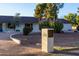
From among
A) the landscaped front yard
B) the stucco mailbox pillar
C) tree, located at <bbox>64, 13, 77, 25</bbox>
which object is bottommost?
the landscaped front yard

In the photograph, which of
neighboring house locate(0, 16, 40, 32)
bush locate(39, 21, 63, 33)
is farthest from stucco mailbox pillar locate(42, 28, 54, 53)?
bush locate(39, 21, 63, 33)

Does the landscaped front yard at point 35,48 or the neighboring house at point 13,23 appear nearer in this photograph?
the landscaped front yard at point 35,48

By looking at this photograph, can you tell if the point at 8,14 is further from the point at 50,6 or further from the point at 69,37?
the point at 69,37

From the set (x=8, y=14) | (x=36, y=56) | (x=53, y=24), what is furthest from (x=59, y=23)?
(x=36, y=56)

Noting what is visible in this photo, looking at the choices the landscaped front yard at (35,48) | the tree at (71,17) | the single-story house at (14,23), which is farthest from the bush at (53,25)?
the tree at (71,17)

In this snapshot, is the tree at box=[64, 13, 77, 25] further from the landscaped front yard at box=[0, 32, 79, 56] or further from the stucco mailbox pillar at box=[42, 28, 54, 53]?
the stucco mailbox pillar at box=[42, 28, 54, 53]

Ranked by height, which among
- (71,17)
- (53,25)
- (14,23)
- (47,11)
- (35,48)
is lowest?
(35,48)

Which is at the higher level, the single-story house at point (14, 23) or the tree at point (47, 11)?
the tree at point (47, 11)

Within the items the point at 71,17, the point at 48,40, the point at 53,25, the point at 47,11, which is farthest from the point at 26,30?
the point at 48,40

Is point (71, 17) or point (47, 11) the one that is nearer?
point (71, 17)

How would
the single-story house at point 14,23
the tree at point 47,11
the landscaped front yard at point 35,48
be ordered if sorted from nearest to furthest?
the landscaped front yard at point 35,48 → the tree at point 47,11 → the single-story house at point 14,23

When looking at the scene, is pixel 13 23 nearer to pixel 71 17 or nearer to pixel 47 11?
pixel 47 11

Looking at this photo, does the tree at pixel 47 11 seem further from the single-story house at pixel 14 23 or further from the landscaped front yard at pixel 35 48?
the landscaped front yard at pixel 35 48

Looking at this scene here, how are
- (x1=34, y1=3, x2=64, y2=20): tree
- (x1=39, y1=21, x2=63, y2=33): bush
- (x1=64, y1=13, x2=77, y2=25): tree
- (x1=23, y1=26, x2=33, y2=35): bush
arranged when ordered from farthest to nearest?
(x1=23, y1=26, x2=33, y2=35): bush < (x1=39, y1=21, x2=63, y2=33): bush < (x1=34, y1=3, x2=64, y2=20): tree < (x1=64, y1=13, x2=77, y2=25): tree
